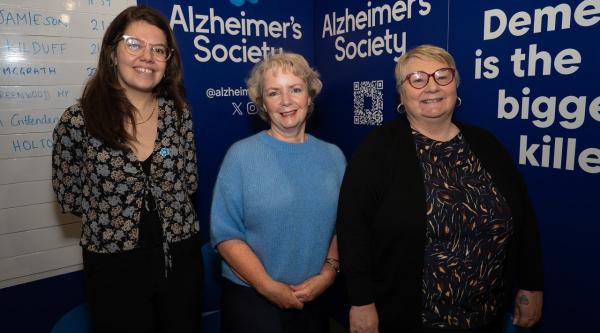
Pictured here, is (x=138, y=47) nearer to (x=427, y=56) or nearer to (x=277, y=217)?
(x=277, y=217)

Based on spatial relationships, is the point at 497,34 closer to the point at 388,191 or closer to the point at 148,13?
the point at 388,191

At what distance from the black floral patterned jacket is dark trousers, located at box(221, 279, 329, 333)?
0.99 ft

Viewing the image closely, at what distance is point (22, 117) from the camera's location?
6.54 ft

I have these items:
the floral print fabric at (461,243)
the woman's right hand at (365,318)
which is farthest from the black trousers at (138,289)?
the floral print fabric at (461,243)

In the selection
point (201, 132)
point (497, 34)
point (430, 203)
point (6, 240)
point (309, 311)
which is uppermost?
point (497, 34)

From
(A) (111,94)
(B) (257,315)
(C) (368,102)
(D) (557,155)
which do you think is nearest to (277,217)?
(B) (257,315)

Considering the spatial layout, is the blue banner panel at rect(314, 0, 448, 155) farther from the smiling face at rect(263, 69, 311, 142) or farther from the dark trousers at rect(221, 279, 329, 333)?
the dark trousers at rect(221, 279, 329, 333)

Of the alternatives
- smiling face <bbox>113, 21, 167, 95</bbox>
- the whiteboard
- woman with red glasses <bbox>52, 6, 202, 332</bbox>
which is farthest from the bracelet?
the whiteboard

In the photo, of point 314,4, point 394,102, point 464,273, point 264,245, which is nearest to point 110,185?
point 264,245

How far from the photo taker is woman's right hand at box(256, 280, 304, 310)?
1.50 meters

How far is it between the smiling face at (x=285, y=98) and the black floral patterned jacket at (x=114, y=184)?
39 cm

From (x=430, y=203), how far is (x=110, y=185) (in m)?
1.10

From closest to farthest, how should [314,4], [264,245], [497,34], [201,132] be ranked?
[264,245], [497,34], [201,132], [314,4]

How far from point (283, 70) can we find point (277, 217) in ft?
1.84
